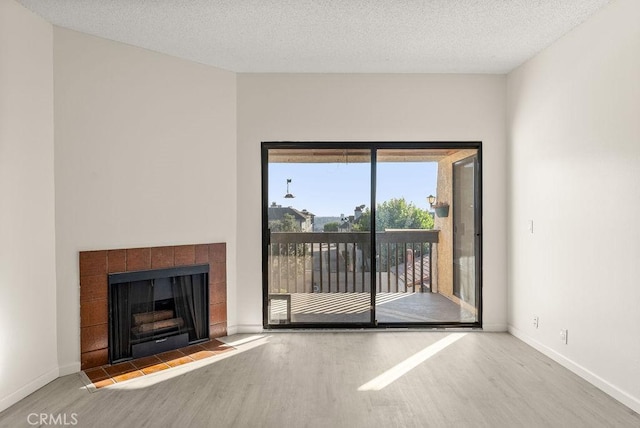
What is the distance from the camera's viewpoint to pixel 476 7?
283cm

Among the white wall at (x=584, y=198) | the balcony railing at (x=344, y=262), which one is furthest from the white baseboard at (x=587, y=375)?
the balcony railing at (x=344, y=262)

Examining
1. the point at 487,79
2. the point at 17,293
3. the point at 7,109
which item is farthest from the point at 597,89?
the point at 17,293

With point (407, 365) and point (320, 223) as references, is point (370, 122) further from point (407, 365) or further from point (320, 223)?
point (407, 365)

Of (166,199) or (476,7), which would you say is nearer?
(476,7)

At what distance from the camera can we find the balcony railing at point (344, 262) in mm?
4262

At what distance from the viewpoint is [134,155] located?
11.7 ft

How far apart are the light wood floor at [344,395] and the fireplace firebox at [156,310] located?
50 cm

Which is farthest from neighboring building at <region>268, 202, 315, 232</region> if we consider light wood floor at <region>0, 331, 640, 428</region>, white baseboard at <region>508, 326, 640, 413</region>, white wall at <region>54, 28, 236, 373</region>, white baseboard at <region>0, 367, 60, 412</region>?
white baseboard at <region>508, 326, 640, 413</region>

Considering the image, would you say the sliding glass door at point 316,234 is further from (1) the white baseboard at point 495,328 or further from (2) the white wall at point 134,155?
(1) the white baseboard at point 495,328

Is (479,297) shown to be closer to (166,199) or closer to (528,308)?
(528,308)

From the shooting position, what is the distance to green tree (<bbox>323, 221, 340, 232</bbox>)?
4.27 m

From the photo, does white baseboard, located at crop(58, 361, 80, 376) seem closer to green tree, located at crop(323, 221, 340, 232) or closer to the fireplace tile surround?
the fireplace tile surround

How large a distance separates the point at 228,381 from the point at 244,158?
2.17 m

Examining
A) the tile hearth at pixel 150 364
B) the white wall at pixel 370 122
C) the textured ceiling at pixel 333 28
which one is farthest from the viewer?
the white wall at pixel 370 122
